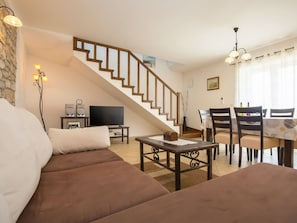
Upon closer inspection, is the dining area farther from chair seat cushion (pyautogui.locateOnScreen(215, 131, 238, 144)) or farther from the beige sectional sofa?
the beige sectional sofa

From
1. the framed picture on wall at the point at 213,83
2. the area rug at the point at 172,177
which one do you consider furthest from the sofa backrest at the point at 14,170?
the framed picture on wall at the point at 213,83

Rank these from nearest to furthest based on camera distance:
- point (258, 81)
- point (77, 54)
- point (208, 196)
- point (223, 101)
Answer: point (208, 196)
point (77, 54)
point (258, 81)
point (223, 101)

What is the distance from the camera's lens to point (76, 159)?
1.54 m

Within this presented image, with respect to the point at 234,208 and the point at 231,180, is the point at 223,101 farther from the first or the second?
the point at 234,208

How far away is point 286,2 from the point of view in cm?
244

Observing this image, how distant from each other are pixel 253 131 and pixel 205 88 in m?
3.18

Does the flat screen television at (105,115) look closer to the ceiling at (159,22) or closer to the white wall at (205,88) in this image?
the ceiling at (159,22)

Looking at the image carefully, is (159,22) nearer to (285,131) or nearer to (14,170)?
(285,131)

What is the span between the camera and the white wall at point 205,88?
4141 millimetres

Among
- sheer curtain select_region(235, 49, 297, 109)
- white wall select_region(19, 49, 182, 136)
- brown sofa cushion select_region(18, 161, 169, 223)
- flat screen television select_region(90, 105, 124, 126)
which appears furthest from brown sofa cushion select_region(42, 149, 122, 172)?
sheer curtain select_region(235, 49, 297, 109)

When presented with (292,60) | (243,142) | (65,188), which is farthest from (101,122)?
(292,60)

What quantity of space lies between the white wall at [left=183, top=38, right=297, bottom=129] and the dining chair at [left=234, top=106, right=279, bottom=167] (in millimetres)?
2317

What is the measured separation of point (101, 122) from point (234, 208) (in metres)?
4.03

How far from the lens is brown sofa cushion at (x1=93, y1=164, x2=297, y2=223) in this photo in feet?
2.07
